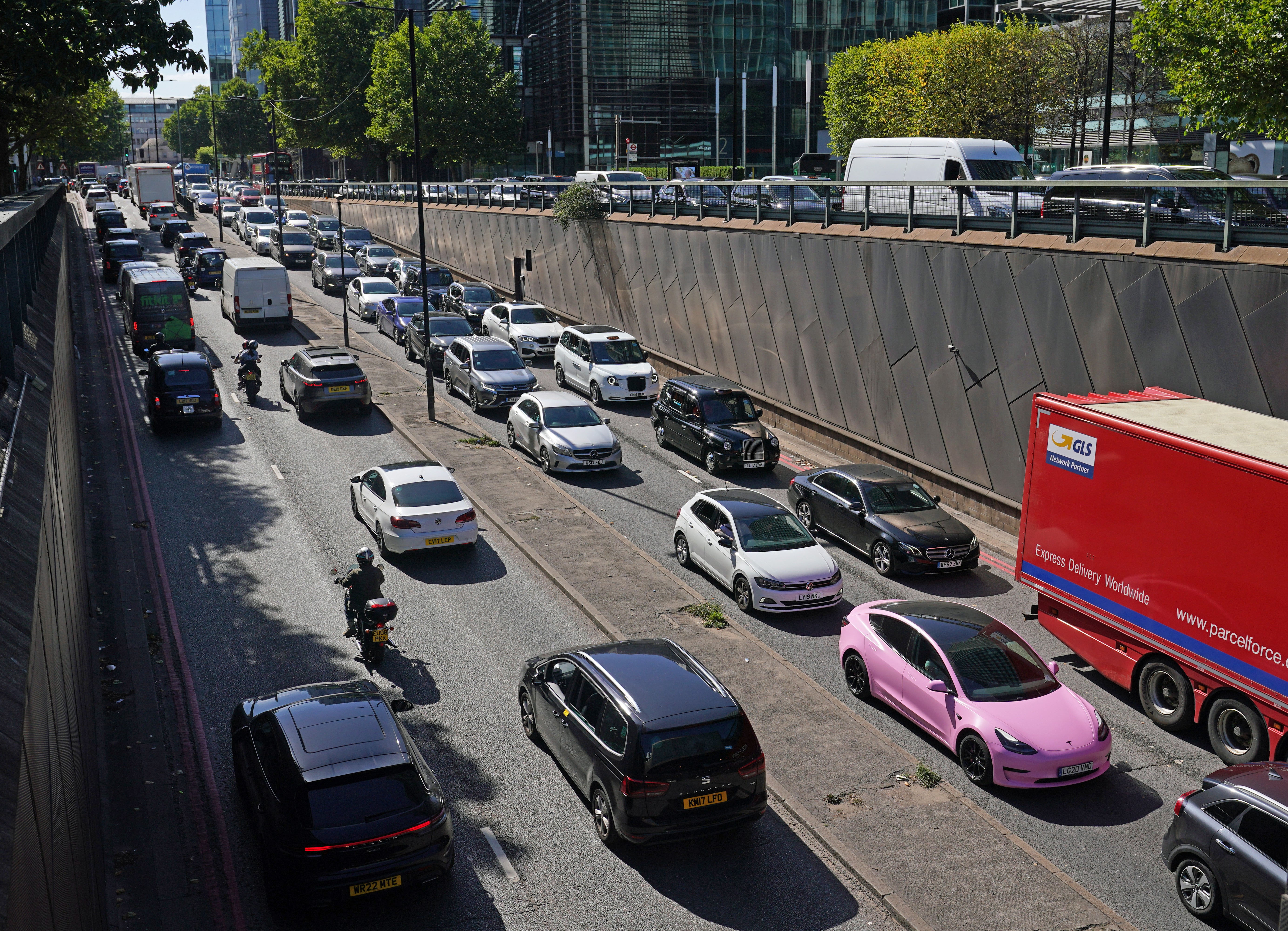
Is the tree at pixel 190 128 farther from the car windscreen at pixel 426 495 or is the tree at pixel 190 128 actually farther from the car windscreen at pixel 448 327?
the car windscreen at pixel 426 495

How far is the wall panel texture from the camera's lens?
1691 centimetres

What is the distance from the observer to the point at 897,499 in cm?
1992

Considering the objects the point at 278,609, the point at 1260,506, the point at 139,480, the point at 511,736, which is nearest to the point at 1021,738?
the point at 1260,506

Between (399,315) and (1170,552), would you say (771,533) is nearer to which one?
(1170,552)

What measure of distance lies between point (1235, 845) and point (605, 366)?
74.3 ft

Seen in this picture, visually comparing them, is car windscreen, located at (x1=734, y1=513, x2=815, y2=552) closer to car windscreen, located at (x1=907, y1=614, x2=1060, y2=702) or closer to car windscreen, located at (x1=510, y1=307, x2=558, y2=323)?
car windscreen, located at (x1=907, y1=614, x2=1060, y2=702)

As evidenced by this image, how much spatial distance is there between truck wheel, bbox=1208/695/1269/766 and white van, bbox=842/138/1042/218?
10912 millimetres

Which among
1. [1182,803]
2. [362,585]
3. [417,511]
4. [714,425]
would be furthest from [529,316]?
[1182,803]

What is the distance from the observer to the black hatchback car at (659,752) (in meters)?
10.5

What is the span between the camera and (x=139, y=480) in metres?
23.1

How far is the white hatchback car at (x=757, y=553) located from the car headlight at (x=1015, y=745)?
17.0 ft


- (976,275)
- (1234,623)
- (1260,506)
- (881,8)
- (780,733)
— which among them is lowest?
(780,733)

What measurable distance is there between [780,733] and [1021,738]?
274 centimetres

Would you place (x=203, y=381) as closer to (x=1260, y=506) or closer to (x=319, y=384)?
(x=319, y=384)
